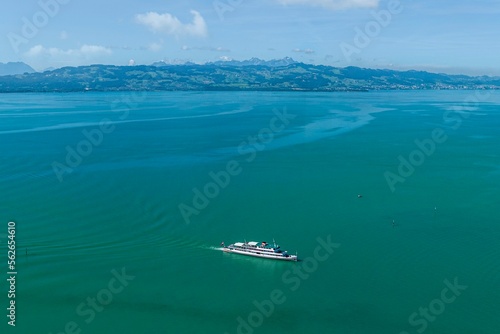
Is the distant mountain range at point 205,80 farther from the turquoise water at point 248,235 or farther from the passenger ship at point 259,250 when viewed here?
the passenger ship at point 259,250

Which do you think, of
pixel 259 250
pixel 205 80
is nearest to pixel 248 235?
pixel 259 250

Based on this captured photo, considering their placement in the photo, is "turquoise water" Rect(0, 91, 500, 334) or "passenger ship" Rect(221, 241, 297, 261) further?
"passenger ship" Rect(221, 241, 297, 261)

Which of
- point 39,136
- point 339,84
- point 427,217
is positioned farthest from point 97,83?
point 427,217

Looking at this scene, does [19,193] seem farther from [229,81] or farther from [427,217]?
Answer: [229,81]

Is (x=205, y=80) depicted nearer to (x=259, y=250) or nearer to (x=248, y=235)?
(x=248, y=235)

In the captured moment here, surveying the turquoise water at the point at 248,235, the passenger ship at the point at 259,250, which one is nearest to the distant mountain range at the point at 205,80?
the turquoise water at the point at 248,235

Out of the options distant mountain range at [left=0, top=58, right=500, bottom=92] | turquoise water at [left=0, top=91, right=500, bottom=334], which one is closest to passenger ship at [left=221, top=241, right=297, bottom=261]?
turquoise water at [left=0, top=91, right=500, bottom=334]

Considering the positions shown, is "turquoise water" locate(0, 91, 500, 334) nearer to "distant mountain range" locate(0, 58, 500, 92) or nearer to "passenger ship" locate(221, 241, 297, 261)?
"passenger ship" locate(221, 241, 297, 261)
